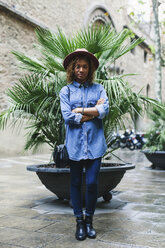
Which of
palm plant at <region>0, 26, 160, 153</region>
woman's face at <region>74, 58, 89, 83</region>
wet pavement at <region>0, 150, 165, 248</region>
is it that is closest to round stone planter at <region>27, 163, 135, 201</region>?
wet pavement at <region>0, 150, 165, 248</region>

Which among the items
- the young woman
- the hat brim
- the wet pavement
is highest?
the hat brim

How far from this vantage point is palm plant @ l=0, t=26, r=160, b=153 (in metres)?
4.10

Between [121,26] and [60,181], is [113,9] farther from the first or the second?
[60,181]

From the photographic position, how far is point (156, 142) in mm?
8289

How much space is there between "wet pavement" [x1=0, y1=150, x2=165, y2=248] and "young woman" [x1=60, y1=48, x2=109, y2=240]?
21 cm

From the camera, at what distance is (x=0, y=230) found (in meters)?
2.99

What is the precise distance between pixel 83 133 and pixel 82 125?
0.07 m

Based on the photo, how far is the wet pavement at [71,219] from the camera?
268 cm

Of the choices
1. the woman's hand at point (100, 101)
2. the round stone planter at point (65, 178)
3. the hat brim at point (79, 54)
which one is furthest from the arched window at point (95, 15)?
the woman's hand at point (100, 101)

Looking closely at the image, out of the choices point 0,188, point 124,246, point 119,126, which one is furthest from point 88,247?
point 0,188

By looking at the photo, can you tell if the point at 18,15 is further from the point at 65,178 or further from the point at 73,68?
the point at 73,68

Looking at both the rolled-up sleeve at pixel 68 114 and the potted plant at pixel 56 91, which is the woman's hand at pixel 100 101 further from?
the potted plant at pixel 56 91

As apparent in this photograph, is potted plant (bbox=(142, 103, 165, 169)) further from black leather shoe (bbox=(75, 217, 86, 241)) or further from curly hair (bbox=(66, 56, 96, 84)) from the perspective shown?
black leather shoe (bbox=(75, 217, 86, 241))

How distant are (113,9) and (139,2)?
8.33 meters
